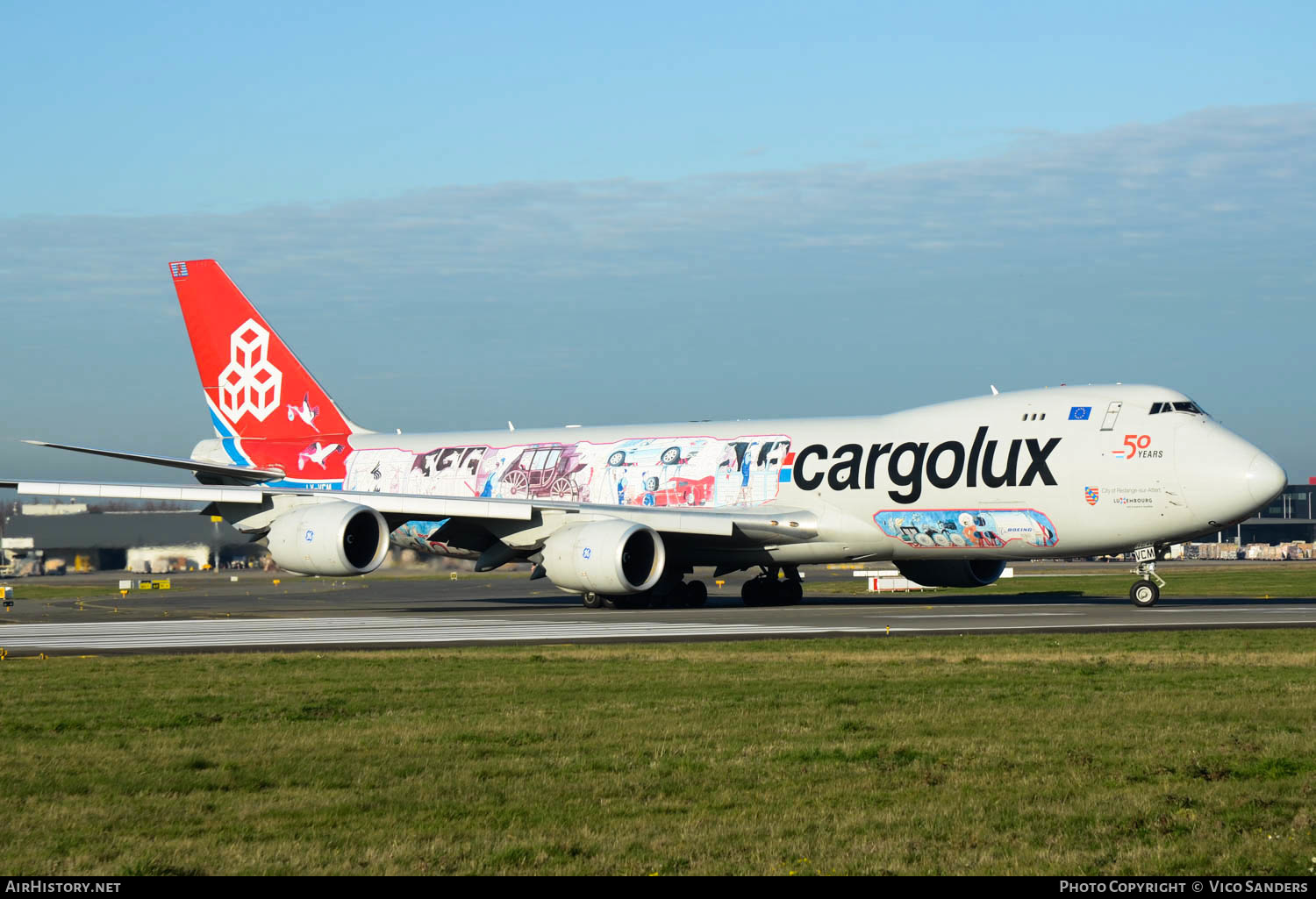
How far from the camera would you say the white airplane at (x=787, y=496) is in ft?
97.9

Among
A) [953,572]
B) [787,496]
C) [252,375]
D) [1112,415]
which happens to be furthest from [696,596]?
[252,375]

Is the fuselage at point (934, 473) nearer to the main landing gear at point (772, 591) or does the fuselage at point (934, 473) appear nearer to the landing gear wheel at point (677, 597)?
the landing gear wheel at point (677, 597)

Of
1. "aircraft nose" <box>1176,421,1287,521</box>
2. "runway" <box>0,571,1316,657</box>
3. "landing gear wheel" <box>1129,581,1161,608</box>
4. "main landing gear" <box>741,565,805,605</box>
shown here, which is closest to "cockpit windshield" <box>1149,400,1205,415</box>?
"aircraft nose" <box>1176,421,1287,521</box>

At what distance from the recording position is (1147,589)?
30.8m

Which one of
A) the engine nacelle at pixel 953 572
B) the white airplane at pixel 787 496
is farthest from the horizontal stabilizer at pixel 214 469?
the engine nacelle at pixel 953 572

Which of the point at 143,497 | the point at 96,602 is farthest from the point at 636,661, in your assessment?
the point at 96,602

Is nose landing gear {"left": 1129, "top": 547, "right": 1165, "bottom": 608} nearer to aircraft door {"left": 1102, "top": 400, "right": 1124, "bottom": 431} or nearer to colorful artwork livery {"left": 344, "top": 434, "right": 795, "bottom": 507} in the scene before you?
aircraft door {"left": 1102, "top": 400, "right": 1124, "bottom": 431}

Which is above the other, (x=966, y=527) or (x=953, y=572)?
(x=966, y=527)

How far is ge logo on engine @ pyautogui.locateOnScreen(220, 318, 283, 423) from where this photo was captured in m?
41.7

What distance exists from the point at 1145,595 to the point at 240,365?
26.3 meters

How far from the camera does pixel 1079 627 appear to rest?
23141 millimetres

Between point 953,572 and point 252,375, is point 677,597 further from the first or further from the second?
point 252,375

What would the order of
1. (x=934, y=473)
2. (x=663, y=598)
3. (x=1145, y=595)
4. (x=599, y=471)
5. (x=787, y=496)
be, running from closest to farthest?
(x=1145, y=595)
(x=934, y=473)
(x=787, y=496)
(x=663, y=598)
(x=599, y=471)

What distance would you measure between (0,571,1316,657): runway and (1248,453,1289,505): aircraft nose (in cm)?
236
